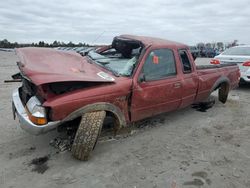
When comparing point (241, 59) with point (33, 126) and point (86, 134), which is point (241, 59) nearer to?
point (86, 134)

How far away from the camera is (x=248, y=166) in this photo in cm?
329

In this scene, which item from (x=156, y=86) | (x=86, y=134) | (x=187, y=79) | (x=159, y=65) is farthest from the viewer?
(x=187, y=79)

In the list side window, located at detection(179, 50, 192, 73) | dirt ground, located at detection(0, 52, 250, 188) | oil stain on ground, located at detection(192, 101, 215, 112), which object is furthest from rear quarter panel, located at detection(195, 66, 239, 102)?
dirt ground, located at detection(0, 52, 250, 188)

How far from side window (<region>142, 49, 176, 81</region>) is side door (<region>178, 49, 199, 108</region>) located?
294mm

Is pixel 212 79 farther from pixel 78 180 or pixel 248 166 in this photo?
pixel 78 180

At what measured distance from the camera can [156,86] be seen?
13.4 ft

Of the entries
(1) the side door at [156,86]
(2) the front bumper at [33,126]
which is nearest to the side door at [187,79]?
(1) the side door at [156,86]

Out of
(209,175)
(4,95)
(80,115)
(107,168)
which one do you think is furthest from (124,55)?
(4,95)

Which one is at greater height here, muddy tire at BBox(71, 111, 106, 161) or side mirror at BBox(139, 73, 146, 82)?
side mirror at BBox(139, 73, 146, 82)

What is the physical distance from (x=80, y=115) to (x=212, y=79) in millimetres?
3508

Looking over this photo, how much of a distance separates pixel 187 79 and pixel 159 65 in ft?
2.61

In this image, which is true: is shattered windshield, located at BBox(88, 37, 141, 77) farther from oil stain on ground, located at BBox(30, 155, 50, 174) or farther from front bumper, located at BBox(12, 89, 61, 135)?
oil stain on ground, located at BBox(30, 155, 50, 174)

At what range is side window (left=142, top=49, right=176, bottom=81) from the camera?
406 centimetres

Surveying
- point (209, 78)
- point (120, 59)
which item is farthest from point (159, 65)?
point (209, 78)
